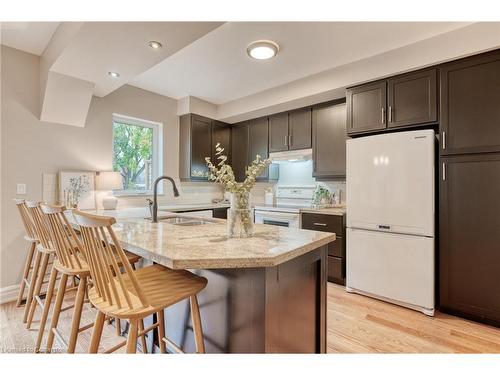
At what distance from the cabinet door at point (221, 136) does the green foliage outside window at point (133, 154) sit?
0.98 meters

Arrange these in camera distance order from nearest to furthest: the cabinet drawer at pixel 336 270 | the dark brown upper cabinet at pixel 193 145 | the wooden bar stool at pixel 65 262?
the wooden bar stool at pixel 65 262 < the cabinet drawer at pixel 336 270 < the dark brown upper cabinet at pixel 193 145

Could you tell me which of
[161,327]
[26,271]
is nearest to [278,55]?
[161,327]

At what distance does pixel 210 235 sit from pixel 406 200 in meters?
1.90

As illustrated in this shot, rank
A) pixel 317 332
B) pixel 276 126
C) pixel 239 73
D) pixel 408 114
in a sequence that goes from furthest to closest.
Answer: pixel 276 126
pixel 239 73
pixel 408 114
pixel 317 332

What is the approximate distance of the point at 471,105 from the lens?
2.14 meters

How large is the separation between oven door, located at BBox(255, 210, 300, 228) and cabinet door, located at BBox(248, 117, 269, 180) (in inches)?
28.6

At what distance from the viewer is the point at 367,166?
103 inches

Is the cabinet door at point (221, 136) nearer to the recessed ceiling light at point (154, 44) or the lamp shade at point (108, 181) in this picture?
the lamp shade at point (108, 181)

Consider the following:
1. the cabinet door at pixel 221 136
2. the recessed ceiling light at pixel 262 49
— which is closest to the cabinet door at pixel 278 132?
the cabinet door at pixel 221 136

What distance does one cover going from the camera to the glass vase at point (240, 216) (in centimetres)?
144

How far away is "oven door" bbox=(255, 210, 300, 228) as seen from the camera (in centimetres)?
330

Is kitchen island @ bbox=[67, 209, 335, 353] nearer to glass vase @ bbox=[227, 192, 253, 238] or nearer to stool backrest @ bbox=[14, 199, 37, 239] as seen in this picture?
glass vase @ bbox=[227, 192, 253, 238]
